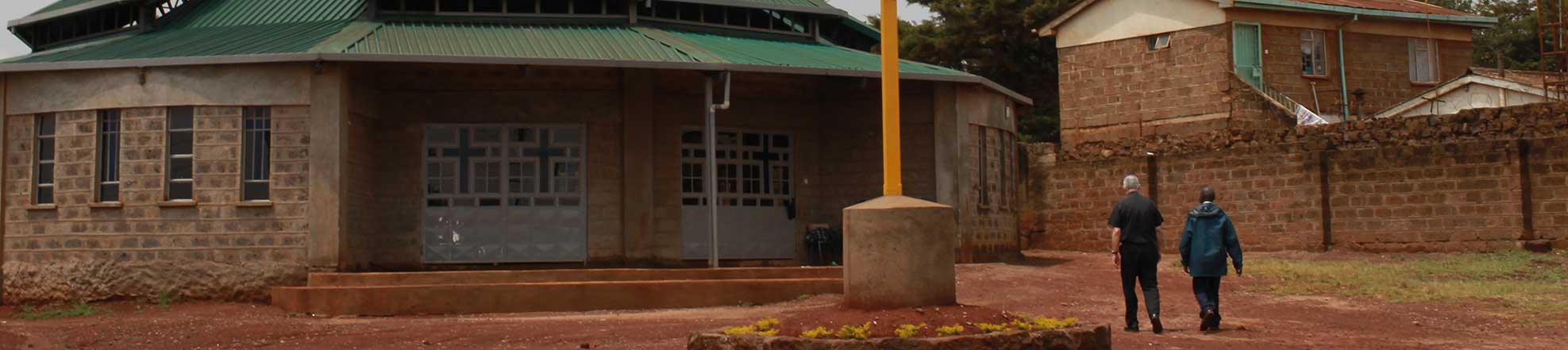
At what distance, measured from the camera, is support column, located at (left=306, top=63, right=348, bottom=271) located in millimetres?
17594

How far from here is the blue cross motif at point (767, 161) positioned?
21234mm

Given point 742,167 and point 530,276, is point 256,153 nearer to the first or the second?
point 530,276

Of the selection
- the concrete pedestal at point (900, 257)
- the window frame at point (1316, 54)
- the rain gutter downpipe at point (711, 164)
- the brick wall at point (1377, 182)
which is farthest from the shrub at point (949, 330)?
the window frame at point (1316, 54)

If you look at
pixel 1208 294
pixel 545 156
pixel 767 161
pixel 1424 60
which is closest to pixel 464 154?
pixel 545 156

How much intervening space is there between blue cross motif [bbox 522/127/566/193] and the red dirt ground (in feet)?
13.4

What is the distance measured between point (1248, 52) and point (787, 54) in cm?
1307

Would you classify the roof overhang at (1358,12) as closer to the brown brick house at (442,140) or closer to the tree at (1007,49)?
the tree at (1007,49)

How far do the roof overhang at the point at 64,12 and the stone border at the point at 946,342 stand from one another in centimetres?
1532

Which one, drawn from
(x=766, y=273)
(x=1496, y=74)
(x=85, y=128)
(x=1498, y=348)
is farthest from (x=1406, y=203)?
(x=85, y=128)

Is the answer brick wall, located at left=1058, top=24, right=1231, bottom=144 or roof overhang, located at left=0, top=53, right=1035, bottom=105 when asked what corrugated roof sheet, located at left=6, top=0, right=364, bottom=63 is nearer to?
roof overhang, located at left=0, top=53, right=1035, bottom=105

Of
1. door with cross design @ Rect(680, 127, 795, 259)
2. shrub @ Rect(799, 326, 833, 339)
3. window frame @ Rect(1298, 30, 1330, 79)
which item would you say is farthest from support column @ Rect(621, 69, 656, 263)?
window frame @ Rect(1298, 30, 1330, 79)

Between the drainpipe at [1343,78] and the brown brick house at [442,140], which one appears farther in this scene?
the drainpipe at [1343,78]

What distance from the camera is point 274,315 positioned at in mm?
16391

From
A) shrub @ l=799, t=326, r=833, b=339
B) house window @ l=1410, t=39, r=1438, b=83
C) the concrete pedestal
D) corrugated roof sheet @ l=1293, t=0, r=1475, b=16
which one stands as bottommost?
shrub @ l=799, t=326, r=833, b=339
